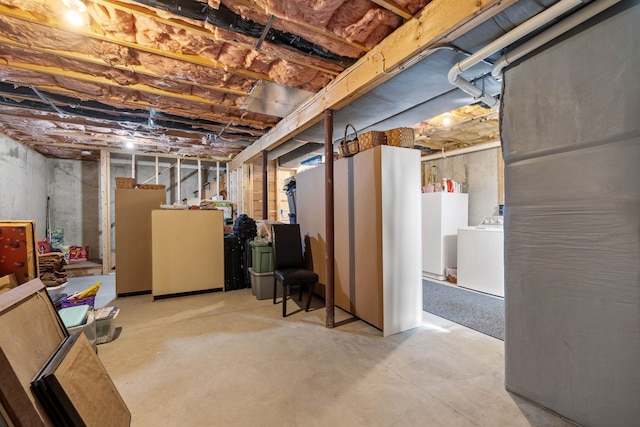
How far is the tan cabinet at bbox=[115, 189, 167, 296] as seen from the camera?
4.00m

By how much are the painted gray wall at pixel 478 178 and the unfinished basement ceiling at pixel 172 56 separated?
4201mm

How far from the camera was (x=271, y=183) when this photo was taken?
6438mm

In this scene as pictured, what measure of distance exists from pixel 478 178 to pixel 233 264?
508cm

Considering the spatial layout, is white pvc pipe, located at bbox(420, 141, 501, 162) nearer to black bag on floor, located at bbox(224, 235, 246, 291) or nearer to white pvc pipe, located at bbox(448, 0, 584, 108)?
white pvc pipe, located at bbox(448, 0, 584, 108)

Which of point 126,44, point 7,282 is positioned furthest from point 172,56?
point 7,282

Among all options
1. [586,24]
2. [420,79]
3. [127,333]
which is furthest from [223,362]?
[586,24]

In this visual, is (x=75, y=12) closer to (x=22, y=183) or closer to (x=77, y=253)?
(x=22, y=183)

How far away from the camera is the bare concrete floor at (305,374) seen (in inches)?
64.6

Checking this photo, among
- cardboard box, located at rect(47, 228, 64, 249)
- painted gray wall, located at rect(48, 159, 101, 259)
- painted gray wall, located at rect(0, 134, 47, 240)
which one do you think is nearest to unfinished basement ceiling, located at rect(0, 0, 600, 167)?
painted gray wall, located at rect(0, 134, 47, 240)

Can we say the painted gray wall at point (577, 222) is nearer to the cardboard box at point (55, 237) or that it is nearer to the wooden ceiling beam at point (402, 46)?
the wooden ceiling beam at point (402, 46)

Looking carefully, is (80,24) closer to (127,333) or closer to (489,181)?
(127,333)

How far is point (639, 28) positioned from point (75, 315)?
4.09 meters

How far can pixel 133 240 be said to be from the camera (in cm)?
408

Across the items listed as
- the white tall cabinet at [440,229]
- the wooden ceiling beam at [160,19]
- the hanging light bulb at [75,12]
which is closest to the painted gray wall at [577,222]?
the wooden ceiling beam at [160,19]
